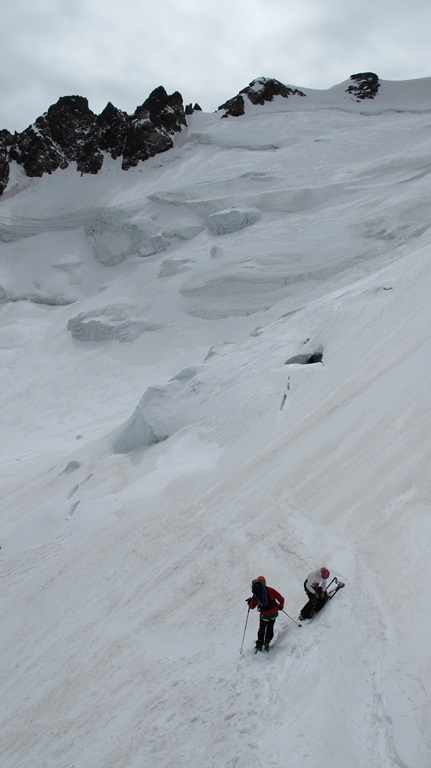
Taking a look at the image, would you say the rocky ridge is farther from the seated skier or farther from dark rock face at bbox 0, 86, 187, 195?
the seated skier

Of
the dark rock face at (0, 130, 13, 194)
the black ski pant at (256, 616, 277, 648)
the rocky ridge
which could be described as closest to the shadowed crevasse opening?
the black ski pant at (256, 616, 277, 648)

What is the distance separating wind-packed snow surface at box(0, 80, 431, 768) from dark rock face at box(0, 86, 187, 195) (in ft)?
98.7

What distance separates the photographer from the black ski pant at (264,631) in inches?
297

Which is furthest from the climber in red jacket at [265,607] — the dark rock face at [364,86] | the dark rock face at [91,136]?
the dark rock face at [364,86]

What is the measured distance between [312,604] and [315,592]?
0.73ft

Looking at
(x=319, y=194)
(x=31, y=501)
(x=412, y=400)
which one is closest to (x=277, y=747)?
(x=412, y=400)

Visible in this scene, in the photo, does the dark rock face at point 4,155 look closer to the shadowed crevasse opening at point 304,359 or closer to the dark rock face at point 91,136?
the dark rock face at point 91,136

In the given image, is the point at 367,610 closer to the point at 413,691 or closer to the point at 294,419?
the point at 413,691

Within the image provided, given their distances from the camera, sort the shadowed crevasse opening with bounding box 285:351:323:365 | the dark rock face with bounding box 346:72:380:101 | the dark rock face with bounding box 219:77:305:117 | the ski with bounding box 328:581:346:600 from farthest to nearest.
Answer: the dark rock face with bounding box 346:72:380:101, the dark rock face with bounding box 219:77:305:117, the shadowed crevasse opening with bounding box 285:351:323:365, the ski with bounding box 328:581:346:600

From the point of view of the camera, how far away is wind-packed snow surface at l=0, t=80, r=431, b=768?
6805mm

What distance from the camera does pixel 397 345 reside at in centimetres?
1526

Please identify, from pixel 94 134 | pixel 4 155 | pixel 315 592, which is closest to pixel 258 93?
pixel 94 134

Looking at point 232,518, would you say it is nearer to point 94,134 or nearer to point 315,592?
point 315,592

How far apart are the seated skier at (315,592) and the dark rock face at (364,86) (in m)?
70.0
